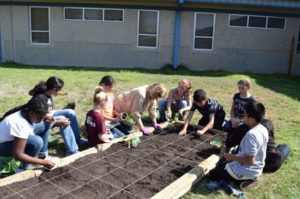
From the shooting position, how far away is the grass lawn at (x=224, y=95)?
4.69 metres

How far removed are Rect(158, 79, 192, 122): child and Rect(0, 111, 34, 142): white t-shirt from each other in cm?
350

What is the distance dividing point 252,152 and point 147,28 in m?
13.3

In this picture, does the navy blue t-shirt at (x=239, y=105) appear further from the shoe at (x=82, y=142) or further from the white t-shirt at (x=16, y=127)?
the white t-shirt at (x=16, y=127)

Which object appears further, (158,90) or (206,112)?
(206,112)

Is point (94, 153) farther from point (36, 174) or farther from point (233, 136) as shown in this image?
point (233, 136)

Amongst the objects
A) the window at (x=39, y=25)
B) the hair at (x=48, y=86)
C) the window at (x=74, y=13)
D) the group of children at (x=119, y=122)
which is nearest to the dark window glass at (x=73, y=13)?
the window at (x=74, y=13)

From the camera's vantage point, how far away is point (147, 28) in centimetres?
1688

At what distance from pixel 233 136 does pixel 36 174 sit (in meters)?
2.50

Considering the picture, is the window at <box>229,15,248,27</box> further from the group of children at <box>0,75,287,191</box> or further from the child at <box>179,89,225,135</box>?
the child at <box>179,89,225,135</box>

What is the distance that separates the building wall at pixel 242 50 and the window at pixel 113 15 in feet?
9.60

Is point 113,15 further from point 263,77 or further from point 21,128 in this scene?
point 21,128

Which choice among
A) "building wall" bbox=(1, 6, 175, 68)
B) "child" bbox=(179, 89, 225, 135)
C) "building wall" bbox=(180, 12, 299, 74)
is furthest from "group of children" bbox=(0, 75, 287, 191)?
"building wall" bbox=(180, 12, 299, 74)

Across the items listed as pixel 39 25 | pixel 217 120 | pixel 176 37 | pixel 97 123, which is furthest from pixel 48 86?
pixel 39 25

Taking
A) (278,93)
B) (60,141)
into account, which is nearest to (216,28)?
(278,93)
